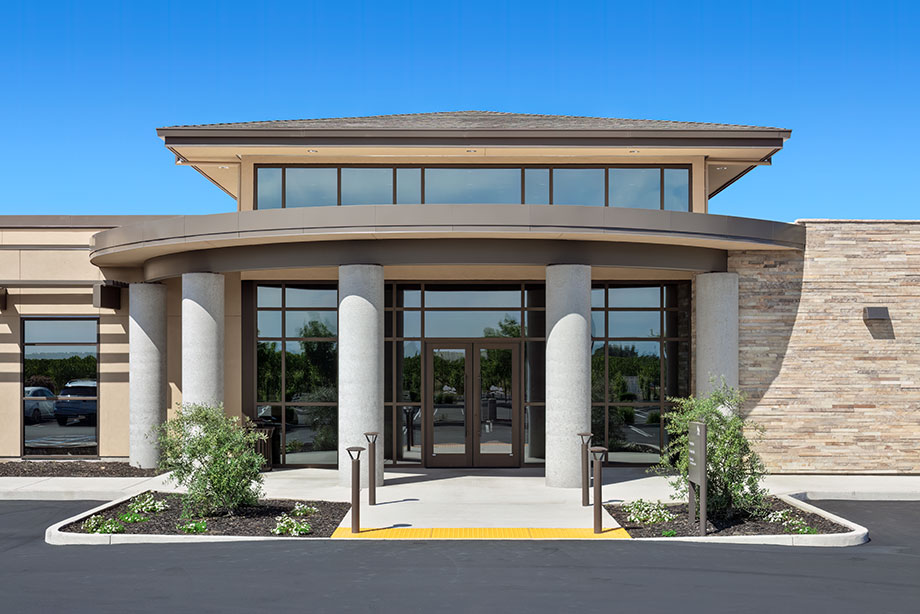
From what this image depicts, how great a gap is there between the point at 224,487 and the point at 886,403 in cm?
1307

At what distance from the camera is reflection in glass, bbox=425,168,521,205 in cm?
1819

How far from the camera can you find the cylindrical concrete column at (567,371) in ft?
50.0

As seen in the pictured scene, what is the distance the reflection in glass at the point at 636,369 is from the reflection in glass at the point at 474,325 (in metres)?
2.32

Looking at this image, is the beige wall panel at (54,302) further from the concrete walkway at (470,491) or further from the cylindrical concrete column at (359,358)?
the cylindrical concrete column at (359,358)

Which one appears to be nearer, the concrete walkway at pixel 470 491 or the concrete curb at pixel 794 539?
the concrete curb at pixel 794 539

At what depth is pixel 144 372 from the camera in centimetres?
1859

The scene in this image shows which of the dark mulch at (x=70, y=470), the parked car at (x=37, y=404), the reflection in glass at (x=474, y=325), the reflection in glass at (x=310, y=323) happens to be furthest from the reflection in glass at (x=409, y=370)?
the parked car at (x=37, y=404)

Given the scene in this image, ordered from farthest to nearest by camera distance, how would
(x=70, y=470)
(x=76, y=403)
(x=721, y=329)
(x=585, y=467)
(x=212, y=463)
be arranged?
(x=76, y=403)
(x=70, y=470)
(x=721, y=329)
(x=585, y=467)
(x=212, y=463)

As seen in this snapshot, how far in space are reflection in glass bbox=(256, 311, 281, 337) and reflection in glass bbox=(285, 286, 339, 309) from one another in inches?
15.2

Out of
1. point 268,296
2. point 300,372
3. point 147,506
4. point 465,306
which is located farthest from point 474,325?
point 147,506

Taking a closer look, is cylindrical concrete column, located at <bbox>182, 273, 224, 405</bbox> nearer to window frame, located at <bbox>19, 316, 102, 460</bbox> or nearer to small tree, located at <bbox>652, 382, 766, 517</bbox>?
window frame, located at <bbox>19, 316, 102, 460</bbox>

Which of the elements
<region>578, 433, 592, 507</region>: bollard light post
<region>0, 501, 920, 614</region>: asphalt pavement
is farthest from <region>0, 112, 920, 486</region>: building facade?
<region>0, 501, 920, 614</region>: asphalt pavement

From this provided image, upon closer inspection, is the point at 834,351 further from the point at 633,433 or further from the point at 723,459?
the point at 723,459

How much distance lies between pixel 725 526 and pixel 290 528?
240 inches
